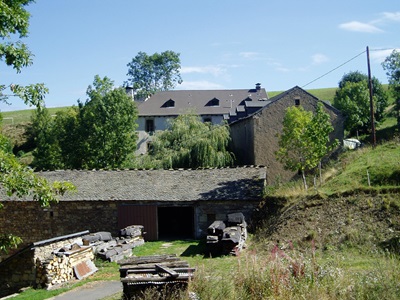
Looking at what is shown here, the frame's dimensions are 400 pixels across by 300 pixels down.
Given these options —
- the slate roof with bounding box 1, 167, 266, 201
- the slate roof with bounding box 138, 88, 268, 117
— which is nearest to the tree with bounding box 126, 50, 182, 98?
the slate roof with bounding box 138, 88, 268, 117

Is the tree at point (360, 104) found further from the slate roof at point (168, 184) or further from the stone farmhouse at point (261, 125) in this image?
the slate roof at point (168, 184)

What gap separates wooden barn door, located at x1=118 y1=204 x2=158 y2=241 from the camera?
997 inches

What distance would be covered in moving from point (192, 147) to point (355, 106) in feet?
68.3

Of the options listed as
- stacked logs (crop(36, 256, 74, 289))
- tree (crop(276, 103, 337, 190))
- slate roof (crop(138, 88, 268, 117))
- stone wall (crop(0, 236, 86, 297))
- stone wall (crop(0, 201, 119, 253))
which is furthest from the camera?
slate roof (crop(138, 88, 268, 117))

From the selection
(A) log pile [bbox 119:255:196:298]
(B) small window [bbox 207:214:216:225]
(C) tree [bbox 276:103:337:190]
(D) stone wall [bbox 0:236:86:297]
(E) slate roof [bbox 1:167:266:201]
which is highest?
(C) tree [bbox 276:103:337:190]

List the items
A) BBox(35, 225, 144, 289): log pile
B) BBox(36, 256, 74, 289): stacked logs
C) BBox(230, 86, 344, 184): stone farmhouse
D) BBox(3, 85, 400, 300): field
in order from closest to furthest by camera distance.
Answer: BBox(3, 85, 400, 300): field < BBox(36, 256, 74, 289): stacked logs < BBox(35, 225, 144, 289): log pile < BBox(230, 86, 344, 184): stone farmhouse

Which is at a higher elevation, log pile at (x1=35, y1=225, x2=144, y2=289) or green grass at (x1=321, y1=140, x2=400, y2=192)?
green grass at (x1=321, y1=140, x2=400, y2=192)

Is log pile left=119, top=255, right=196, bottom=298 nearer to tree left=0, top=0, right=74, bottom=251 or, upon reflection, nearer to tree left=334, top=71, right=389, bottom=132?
tree left=0, top=0, right=74, bottom=251

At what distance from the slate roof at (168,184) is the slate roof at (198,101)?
71.5 ft

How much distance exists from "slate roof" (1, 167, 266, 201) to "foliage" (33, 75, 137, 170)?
43.1 ft

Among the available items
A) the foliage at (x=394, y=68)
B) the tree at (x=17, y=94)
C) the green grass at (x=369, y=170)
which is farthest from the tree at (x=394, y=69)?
the tree at (x=17, y=94)

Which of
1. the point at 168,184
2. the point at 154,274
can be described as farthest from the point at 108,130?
the point at 154,274

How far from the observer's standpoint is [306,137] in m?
25.4

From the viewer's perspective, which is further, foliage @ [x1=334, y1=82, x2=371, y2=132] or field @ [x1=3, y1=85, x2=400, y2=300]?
foliage @ [x1=334, y1=82, x2=371, y2=132]
